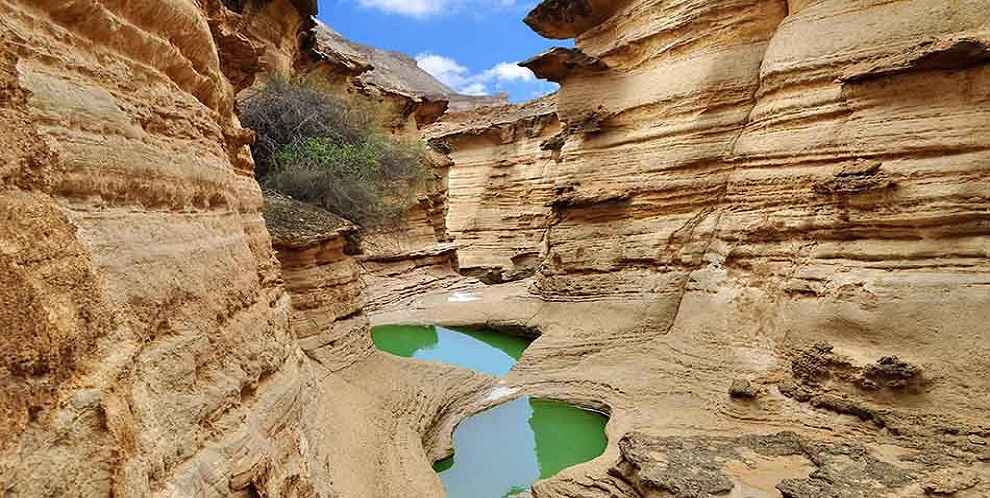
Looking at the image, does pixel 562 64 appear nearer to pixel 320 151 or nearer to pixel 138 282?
pixel 320 151

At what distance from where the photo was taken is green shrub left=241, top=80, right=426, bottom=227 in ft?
34.0

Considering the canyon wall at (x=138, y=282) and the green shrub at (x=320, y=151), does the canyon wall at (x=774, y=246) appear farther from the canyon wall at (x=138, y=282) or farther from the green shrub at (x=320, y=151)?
the green shrub at (x=320, y=151)

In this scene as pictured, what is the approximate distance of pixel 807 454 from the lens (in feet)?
17.5

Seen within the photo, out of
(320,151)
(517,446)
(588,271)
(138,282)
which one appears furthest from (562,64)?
(138,282)

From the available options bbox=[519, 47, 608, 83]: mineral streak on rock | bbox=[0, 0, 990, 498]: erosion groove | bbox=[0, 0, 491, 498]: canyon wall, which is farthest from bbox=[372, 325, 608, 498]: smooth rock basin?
bbox=[519, 47, 608, 83]: mineral streak on rock

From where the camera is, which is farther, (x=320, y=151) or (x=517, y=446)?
(x=320, y=151)

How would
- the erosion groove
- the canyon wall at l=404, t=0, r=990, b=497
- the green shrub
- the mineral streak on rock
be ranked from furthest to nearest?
the mineral streak on rock
the green shrub
the canyon wall at l=404, t=0, r=990, b=497
the erosion groove

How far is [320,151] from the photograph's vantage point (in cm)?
1071

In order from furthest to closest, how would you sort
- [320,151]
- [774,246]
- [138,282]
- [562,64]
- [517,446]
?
1. [562,64]
2. [320,151]
3. [517,446]
4. [774,246]
5. [138,282]

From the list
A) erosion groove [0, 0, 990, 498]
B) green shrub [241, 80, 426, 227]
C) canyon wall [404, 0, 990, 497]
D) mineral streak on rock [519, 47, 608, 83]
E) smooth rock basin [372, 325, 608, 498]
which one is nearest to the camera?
erosion groove [0, 0, 990, 498]

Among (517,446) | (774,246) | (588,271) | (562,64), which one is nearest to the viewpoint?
(774,246)

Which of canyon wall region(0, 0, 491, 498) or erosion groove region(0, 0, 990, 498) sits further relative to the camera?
erosion groove region(0, 0, 990, 498)

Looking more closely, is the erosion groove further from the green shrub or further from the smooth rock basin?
the green shrub

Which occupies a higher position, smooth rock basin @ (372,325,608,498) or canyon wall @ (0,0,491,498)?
canyon wall @ (0,0,491,498)
